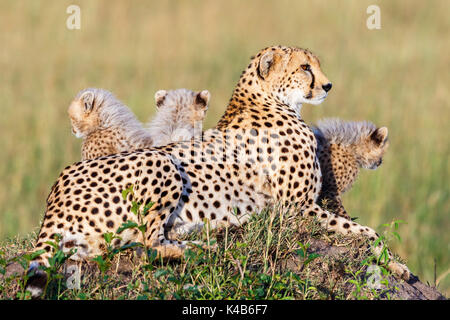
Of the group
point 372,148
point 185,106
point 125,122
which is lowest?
point 372,148

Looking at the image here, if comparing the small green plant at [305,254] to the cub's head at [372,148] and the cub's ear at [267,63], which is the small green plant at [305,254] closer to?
the cub's ear at [267,63]

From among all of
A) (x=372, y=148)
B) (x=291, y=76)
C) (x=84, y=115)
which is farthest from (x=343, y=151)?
(x=84, y=115)

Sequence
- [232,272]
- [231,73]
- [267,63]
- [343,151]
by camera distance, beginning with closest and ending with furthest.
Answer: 1. [232,272]
2. [267,63]
3. [343,151]
4. [231,73]

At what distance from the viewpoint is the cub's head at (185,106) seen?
18.2 feet

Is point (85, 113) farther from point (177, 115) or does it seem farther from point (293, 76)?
point (293, 76)

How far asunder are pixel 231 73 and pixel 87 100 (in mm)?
5707

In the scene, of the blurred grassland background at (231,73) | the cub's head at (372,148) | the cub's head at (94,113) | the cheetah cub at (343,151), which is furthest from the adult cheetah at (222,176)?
the blurred grassland background at (231,73)

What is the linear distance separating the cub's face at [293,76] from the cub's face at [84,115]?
57.5 inches

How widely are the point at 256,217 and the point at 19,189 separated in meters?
4.75

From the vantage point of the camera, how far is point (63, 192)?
418 cm

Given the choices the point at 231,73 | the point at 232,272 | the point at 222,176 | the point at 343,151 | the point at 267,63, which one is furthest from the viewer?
the point at 231,73

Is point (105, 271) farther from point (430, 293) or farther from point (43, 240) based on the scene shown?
point (430, 293)

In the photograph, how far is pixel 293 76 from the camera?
4.99m
